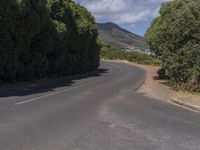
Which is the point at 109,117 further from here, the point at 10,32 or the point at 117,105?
the point at 10,32

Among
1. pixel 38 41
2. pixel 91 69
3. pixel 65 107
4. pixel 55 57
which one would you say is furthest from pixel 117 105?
pixel 91 69

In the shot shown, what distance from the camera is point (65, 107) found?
14891 mm

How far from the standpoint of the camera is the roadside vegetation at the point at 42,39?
926 inches

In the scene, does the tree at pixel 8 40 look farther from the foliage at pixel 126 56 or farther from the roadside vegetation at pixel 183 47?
the foliage at pixel 126 56

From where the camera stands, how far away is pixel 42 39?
29266mm

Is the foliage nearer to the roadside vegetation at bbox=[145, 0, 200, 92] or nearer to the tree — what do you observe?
the roadside vegetation at bbox=[145, 0, 200, 92]

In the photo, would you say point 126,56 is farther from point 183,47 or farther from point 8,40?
point 8,40

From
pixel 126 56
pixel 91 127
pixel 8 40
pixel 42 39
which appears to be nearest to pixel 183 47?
pixel 42 39

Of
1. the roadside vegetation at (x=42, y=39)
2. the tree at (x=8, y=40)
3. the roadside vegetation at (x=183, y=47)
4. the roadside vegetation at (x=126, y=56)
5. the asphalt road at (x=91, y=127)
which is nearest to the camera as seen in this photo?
the asphalt road at (x=91, y=127)

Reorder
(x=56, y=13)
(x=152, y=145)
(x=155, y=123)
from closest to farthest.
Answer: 1. (x=152, y=145)
2. (x=155, y=123)
3. (x=56, y=13)

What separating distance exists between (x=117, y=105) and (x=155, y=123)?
4342 mm

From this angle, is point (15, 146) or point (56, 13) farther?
point (56, 13)

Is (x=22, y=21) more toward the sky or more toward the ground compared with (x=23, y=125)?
more toward the sky

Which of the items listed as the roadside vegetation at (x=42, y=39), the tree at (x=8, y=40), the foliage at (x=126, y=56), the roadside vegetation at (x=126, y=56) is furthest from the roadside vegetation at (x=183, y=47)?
the foliage at (x=126, y=56)
